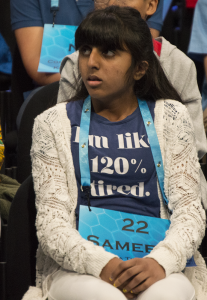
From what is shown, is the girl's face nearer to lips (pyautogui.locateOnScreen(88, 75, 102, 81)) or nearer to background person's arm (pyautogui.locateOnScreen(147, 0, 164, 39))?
lips (pyautogui.locateOnScreen(88, 75, 102, 81))

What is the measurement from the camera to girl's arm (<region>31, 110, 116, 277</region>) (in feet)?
4.23

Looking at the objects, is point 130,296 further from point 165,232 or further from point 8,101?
point 8,101

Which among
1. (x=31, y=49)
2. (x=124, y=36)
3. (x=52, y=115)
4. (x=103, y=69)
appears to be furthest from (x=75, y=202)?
(x=31, y=49)

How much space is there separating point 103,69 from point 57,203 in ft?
1.50

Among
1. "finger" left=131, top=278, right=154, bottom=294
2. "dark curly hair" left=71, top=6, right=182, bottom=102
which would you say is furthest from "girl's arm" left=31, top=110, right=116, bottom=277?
"dark curly hair" left=71, top=6, right=182, bottom=102

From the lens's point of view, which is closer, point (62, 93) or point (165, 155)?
point (165, 155)

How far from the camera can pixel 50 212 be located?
4.60 ft

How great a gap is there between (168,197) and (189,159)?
145 mm

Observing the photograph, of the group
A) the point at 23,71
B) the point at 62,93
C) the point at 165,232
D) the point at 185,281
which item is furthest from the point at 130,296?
the point at 23,71

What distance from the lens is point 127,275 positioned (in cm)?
120

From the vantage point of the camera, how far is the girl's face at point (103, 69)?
147 cm

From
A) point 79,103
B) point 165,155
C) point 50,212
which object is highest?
point 79,103

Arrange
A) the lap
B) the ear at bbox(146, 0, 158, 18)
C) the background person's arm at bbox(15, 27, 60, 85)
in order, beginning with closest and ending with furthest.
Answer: the lap < the ear at bbox(146, 0, 158, 18) < the background person's arm at bbox(15, 27, 60, 85)

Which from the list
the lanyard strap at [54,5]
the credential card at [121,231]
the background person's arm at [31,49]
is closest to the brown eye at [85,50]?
the credential card at [121,231]
